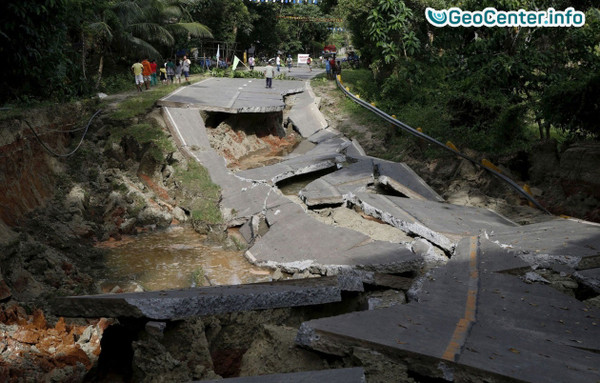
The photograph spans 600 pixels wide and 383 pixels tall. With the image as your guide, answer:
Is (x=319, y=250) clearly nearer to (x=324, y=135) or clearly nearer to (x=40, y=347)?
(x=40, y=347)

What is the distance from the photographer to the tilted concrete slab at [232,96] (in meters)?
17.1

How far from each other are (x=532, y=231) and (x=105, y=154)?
34.4 ft

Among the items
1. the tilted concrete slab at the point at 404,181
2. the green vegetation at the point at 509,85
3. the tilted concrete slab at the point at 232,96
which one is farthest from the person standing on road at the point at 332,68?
the tilted concrete slab at the point at 404,181

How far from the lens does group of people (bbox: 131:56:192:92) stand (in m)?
19.5

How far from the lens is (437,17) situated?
18.1 m

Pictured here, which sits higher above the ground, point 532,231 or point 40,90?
point 40,90

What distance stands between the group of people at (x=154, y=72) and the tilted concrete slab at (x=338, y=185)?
399 inches

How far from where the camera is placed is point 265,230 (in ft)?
34.8

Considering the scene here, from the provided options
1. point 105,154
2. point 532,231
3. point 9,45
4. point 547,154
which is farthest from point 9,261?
point 547,154

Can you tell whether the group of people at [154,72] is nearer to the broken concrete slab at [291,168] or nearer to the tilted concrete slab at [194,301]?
the broken concrete slab at [291,168]

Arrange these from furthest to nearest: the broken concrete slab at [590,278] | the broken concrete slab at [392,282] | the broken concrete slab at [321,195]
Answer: the broken concrete slab at [321,195]
the broken concrete slab at [392,282]
the broken concrete slab at [590,278]

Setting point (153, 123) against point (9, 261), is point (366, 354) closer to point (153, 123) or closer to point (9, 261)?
point (9, 261)

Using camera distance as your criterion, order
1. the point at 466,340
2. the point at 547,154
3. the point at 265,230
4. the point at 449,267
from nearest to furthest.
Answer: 1. the point at 466,340
2. the point at 449,267
3. the point at 265,230
4. the point at 547,154

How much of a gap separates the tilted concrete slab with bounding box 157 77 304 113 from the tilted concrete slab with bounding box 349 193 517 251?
8.48 meters
